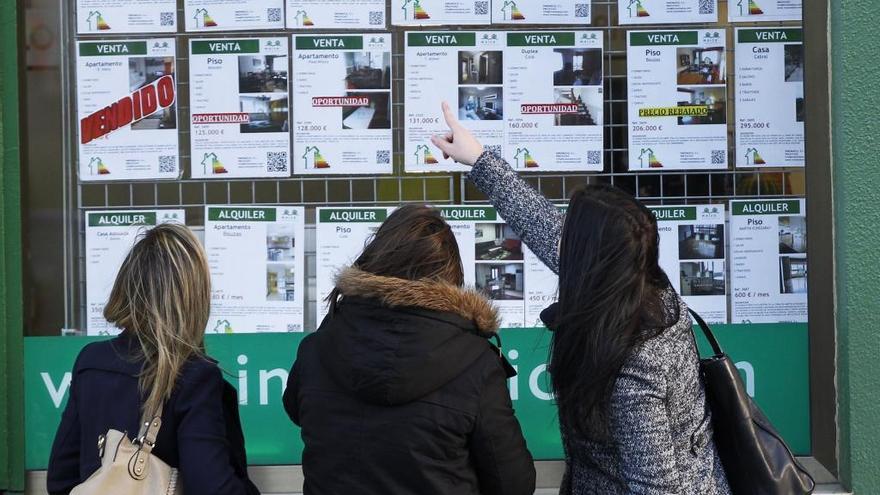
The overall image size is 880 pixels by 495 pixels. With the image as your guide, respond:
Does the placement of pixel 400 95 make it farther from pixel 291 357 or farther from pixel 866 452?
pixel 866 452

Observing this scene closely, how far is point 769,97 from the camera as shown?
4.21 meters

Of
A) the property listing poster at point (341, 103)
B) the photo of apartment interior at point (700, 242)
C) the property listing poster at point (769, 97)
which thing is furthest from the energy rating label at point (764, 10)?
the property listing poster at point (341, 103)

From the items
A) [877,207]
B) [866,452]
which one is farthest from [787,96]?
[866,452]

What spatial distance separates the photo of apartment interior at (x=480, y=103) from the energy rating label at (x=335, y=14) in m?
0.46

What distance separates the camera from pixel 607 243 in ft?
7.97

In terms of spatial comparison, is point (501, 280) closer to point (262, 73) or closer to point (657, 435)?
point (262, 73)

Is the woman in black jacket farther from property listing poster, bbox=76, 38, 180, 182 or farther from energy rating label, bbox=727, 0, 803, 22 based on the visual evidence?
energy rating label, bbox=727, 0, 803, 22

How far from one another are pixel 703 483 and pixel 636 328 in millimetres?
425

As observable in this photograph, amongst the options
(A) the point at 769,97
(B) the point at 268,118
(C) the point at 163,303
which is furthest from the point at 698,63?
(C) the point at 163,303

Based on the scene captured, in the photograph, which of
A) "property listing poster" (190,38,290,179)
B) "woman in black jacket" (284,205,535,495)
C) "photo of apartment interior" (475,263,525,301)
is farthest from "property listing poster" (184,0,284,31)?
"woman in black jacket" (284,205,535,495)

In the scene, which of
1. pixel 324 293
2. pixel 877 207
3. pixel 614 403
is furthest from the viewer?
pixel 324 293

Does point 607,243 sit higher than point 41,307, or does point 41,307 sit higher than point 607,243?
point 607,243

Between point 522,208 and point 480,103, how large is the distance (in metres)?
1.44

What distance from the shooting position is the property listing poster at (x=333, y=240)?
13.8 ft
